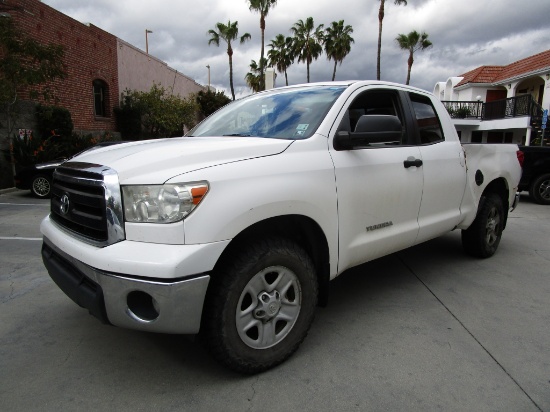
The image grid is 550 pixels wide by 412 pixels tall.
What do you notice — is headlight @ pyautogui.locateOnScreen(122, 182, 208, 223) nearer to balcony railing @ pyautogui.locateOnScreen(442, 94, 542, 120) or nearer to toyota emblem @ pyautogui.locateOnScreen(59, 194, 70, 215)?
toyota emblem @ pyautogui.locateOnScreen(59, 194, 70, 215)

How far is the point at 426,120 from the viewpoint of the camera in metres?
4.01

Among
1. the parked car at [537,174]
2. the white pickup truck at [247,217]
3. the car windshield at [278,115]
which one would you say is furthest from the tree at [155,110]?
the white pickup truck at [247,217]

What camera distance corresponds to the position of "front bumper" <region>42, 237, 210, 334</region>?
81.3 inches

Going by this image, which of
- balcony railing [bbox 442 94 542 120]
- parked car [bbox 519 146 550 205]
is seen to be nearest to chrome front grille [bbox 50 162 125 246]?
parked car [bbox 519 146 550 205]

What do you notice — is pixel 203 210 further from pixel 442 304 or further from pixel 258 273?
pixel 442 304

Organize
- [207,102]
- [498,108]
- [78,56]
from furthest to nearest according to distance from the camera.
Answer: [207,102] < [498,108] < [78,56]

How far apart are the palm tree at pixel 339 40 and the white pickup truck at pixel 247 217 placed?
38.3 metres

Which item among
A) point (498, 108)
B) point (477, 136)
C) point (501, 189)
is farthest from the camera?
point (477, 136)

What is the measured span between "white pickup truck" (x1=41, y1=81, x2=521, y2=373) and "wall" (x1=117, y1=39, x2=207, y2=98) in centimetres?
1739

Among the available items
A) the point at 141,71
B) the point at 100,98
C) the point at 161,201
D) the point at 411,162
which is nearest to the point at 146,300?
the point at 161,201

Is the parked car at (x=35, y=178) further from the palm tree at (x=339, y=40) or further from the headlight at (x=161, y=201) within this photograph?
the palm tree at (x=339, y=40)

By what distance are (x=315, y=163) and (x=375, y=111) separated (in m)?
1.31

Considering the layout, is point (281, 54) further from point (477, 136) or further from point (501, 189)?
point (501, 189)

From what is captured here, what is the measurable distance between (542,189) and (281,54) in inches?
1512
